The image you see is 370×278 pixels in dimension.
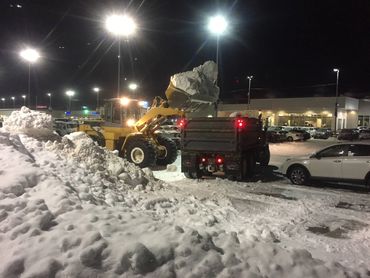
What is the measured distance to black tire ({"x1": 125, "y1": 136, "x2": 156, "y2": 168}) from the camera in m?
16.9

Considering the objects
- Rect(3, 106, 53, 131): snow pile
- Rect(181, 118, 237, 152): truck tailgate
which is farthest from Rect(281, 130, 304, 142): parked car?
Rect(3, 106, 53, 131): snow pile

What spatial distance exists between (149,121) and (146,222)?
12.0m

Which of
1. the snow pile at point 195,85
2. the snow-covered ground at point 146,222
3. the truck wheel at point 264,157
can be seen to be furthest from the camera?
the truck wheel at point 264,157

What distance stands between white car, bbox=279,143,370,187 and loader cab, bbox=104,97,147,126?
24.6 feet

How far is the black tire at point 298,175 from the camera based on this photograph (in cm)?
1428

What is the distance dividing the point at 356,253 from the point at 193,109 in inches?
444

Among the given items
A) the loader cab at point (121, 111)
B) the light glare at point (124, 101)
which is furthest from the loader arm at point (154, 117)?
the light glare at point (124, 101)

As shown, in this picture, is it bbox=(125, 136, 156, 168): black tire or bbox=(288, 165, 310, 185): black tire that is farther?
bbox=(125, 136, 156, 168): black tire

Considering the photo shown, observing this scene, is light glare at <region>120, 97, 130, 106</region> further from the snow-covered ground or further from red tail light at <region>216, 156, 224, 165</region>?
red tail light at <region>216, 156, 224, 165</region>

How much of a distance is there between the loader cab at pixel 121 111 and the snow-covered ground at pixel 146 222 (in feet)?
17.2

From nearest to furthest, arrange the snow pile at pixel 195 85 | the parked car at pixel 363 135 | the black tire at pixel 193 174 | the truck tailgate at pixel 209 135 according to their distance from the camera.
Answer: the truck tailgate at pixel 209 135
the black tire at pixel 193 174
the snow pile at pixel 195 85
the parked car at pixel 363 135

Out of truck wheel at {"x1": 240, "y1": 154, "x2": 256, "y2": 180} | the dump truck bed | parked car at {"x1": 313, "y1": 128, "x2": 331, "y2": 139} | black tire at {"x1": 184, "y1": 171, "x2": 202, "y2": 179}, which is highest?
the dump truck bed

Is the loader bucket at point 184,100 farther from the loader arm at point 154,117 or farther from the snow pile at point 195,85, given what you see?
the loader arm at point 154,117

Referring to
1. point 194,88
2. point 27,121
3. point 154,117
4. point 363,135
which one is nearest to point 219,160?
point 194,88
